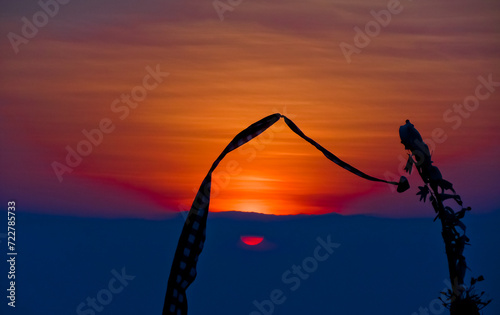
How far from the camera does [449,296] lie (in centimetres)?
994

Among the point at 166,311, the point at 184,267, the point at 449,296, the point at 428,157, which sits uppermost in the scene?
the point at 428,157

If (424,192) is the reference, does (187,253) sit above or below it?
below

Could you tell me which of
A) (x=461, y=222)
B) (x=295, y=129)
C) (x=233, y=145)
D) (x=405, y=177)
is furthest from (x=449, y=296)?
(x=233, y=145)

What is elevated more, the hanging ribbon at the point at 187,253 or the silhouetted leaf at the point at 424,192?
the silhouetted leaf at the point at 424,192

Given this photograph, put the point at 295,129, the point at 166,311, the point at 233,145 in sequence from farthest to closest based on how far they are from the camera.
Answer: the point at 295,129
the point at 233,145
the point at 166,311

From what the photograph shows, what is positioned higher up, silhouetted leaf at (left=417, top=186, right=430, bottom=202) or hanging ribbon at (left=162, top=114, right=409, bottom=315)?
silhouetted leaf at (left=417, top=186, right=430, bottom=202)

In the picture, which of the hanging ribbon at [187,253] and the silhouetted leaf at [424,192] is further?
the silhouetted leaf at [424,192]

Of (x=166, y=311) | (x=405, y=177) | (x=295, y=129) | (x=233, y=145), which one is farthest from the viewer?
(x=405, y=177)

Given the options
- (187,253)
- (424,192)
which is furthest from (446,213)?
(187,253)

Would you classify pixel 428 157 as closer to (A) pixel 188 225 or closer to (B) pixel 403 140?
(B) pixel 403 140

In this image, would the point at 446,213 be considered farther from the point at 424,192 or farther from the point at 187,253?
the point at 187,253

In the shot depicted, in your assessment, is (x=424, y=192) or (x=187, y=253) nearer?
(x=187, y=253)

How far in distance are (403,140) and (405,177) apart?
21.5 inches

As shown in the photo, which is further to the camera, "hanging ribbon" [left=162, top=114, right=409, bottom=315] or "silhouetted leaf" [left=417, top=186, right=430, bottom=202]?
"silhouetted leaf" [left=417, top=186, right=430, bottom=202]
